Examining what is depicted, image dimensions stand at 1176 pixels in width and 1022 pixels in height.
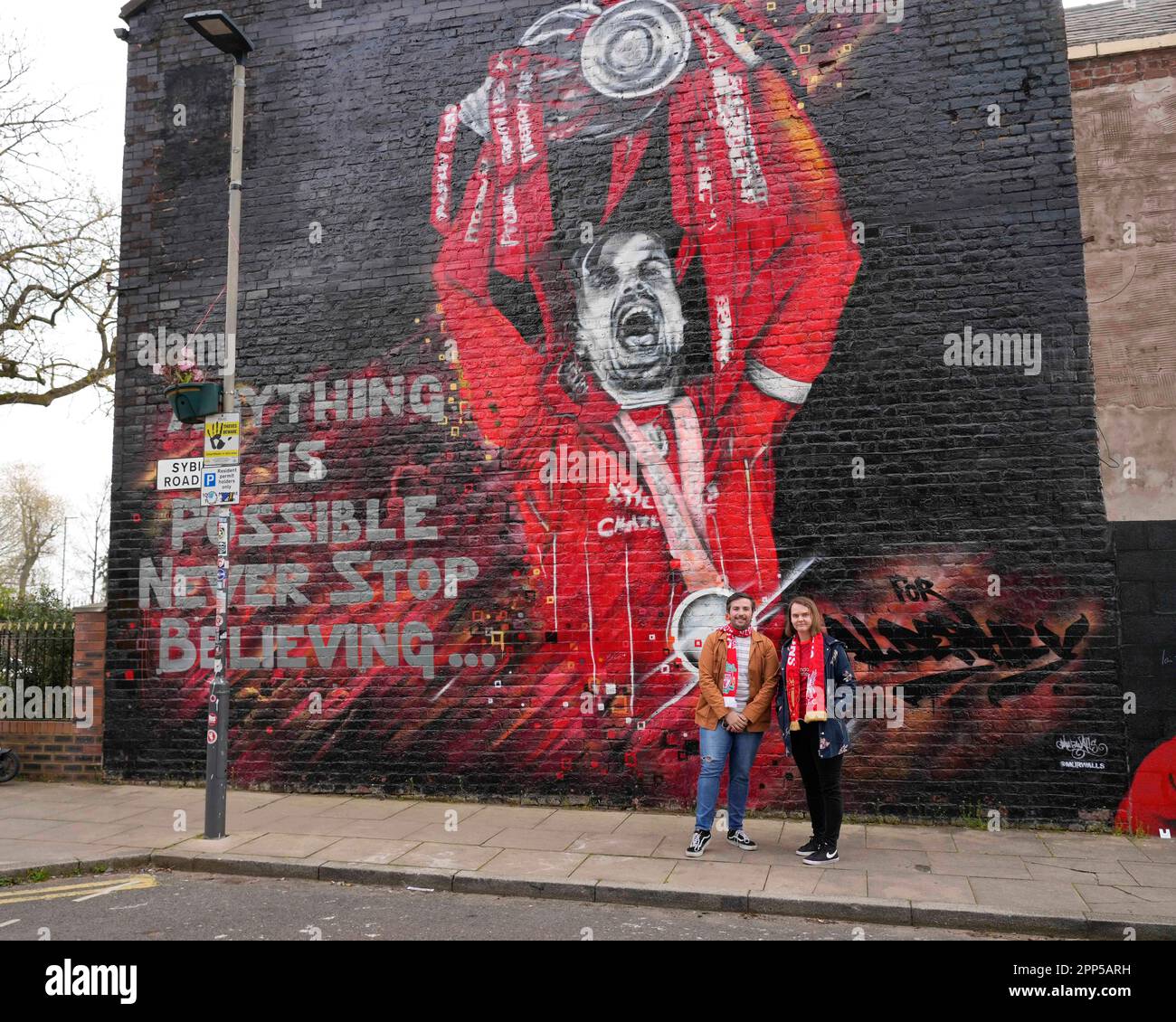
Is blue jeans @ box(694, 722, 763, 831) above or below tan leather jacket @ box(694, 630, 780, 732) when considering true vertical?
below

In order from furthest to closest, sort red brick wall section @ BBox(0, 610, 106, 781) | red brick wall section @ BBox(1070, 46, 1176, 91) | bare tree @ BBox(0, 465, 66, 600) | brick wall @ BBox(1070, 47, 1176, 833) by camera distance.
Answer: bare tree @ BBox(0, 465, 66, 600) < red brick wall section @ BBox(0, 610, 106, 781) < red brick wall section @ BBox(1070, 46, 1176, 91) < brick wall @ BBox(1070, 47, 1176, 833)

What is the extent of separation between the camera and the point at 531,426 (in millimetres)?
8938

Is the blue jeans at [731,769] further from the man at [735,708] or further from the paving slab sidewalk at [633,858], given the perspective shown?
the paving slab sidewalk at [633,858]

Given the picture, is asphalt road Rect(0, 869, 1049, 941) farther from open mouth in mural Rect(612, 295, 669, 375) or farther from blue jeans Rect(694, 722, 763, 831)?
open mouth in mural Rect(612, 295, 669, 375)

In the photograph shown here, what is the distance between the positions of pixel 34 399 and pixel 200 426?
923 cm

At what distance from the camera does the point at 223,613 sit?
7.64 meters

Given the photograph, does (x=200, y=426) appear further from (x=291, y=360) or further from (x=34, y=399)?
(x=34, y=399)

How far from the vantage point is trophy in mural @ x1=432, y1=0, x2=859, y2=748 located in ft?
27.6

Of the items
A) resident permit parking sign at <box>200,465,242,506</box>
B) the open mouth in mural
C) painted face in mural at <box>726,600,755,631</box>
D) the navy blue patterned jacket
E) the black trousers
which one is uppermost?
the open mouth in mural

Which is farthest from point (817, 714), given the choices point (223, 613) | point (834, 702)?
point (223, 613)

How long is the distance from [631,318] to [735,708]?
3802 mm

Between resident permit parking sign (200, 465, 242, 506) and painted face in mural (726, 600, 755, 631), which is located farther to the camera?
resident permit parking sign (200, 465, 242, 506)

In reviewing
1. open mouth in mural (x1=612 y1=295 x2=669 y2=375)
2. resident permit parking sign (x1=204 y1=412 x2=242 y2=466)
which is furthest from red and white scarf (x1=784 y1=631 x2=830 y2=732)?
resident permit parking sign (x1=204 y1=412 x2=242 y2=466)

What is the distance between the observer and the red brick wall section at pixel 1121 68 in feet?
26.3
